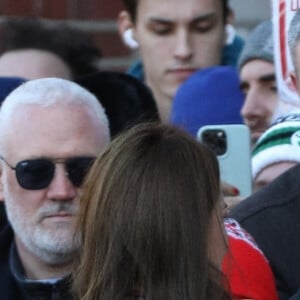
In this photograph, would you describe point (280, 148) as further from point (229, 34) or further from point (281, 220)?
point (229, 34)

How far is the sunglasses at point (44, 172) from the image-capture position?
2.97 m

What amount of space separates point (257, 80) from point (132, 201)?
176cm

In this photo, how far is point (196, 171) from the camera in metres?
2.38

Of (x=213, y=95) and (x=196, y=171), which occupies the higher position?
(x=196, y=171)

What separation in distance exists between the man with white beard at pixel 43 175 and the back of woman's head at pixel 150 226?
520 millimetres

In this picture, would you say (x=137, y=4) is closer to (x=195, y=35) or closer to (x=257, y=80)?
(x=195, y=35)

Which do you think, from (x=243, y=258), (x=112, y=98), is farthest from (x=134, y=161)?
(x=112, y=98)

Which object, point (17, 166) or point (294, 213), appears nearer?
point (294, 213)

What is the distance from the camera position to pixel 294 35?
9.46 ft

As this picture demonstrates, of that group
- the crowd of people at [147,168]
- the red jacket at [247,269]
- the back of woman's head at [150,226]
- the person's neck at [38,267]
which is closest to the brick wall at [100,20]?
the crowd of people at [147,168]

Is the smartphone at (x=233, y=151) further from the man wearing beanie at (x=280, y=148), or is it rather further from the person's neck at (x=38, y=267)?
the person's neck at (x=38, y=267)

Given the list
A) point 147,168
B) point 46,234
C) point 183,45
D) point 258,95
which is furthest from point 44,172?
point 183,45

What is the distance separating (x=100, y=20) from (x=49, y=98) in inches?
131

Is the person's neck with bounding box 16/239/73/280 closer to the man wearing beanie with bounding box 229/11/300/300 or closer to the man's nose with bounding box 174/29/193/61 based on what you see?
the man wearing beanie with bounding box 229/11/300/300
